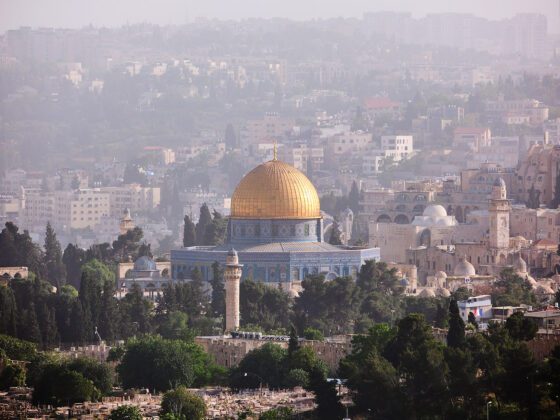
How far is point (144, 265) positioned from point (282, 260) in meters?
5.37

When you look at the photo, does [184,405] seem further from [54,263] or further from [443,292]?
[54,263]

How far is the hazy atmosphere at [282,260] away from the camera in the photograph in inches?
2179

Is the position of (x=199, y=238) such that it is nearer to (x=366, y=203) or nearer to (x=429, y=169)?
(x=366, y=203)

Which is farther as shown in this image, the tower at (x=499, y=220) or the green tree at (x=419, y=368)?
the tower at (x=499, y=220)

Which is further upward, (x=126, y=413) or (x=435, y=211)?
(x=435, y=211)

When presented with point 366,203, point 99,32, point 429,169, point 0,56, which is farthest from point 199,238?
point 99,32

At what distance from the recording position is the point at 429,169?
13125 centimetres

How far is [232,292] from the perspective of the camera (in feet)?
228

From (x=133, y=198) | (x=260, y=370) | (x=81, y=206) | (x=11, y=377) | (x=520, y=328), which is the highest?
(x=520, y=328)

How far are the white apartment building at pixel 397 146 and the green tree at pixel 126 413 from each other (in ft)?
271

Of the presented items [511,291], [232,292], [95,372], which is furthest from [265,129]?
[95,372]

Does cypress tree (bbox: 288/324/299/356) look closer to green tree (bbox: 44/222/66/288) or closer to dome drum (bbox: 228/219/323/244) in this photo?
dome drum (bbox: 228/219/323/244)

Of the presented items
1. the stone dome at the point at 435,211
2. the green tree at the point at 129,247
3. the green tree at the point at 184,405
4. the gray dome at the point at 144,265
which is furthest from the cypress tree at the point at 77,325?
the stone dome at the point at 435,211

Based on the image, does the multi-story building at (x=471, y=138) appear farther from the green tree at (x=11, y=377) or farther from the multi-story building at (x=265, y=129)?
the green tree at (x=11, y=377)
